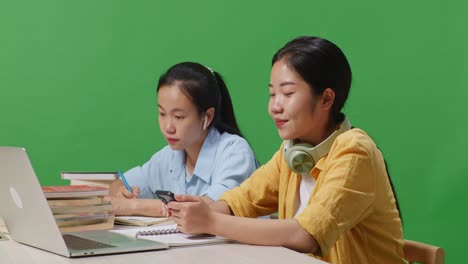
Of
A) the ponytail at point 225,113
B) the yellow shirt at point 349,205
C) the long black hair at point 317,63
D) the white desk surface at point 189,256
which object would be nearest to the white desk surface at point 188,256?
the white desk surface at point 189,256

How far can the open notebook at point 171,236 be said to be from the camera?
5.15ft

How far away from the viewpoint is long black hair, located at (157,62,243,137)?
251cm

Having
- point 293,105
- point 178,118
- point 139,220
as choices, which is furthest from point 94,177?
point 293,105

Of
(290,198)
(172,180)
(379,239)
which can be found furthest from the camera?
(172,180)

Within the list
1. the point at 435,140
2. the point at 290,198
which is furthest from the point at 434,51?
the point at 290,198

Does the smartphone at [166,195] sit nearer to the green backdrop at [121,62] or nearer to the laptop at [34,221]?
the laptop at [34,221]

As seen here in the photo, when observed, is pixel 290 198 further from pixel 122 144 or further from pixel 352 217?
pixel 122 144

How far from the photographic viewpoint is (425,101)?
2955mm

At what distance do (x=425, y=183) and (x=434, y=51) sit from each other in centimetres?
51

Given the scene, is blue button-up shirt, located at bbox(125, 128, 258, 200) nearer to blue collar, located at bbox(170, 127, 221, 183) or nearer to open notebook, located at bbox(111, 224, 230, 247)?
blue collar, located at bbox(170, 127, 221, 183)

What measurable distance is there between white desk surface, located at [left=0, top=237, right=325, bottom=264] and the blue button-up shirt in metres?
0.72

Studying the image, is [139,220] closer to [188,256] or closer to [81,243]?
[81,243]

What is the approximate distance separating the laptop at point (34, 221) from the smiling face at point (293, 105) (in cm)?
45

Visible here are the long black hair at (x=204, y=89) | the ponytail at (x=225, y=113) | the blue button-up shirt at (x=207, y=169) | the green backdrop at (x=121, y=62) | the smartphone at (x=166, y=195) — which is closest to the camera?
the smartphone at (x=166, y=195)
